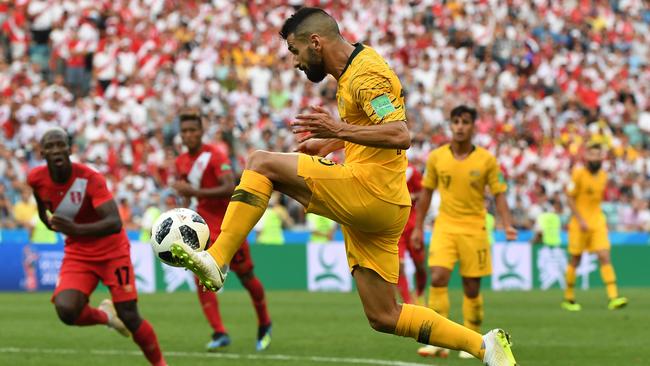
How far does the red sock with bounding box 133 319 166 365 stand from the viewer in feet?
34.8

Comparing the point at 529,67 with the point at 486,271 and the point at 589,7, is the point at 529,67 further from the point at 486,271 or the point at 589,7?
the point at 486,271

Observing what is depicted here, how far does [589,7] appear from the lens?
3534 centimetres

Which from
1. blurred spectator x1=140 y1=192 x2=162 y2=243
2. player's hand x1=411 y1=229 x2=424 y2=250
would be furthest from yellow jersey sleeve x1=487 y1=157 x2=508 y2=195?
blurred spectator x1=140 y1=192 x2=162 y2=243

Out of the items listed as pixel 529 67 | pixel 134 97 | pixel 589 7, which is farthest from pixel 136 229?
pixel 589 7

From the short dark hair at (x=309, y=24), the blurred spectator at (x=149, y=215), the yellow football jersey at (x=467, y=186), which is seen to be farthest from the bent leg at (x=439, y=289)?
the blurred spectator at (x=149, y=215)

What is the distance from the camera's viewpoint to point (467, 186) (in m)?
13.2

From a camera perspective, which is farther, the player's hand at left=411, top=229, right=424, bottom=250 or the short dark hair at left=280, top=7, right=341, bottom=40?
the player's hand at left=411, top=229, right=424, bottom=250

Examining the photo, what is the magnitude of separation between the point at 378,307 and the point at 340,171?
113 cm

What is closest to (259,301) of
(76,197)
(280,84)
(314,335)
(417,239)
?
(314,335)

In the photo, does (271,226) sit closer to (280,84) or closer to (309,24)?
(280,84)

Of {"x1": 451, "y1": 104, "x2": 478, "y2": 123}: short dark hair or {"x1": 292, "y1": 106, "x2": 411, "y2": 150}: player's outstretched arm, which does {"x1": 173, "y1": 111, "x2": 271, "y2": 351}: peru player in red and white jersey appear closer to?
{"x1": 451, "y1": 104, "x2": 478, "y2": 123}: short dark hair

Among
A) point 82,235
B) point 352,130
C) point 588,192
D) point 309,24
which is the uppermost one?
point 309,24

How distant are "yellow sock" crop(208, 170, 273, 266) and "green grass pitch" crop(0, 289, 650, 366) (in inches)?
162

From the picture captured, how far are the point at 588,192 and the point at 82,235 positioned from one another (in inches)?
411
